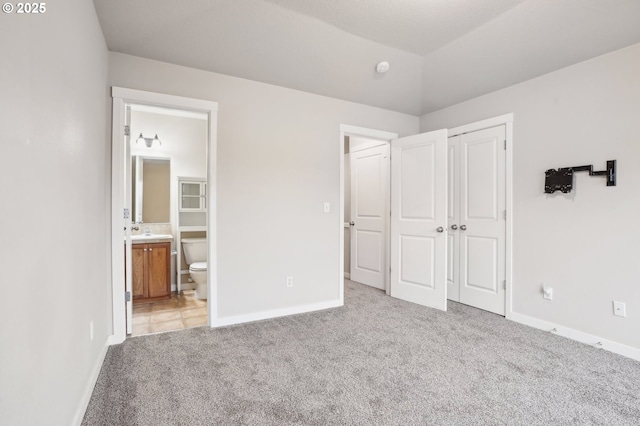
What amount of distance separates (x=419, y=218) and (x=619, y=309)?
6.08 feet

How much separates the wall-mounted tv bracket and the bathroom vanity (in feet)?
14.1

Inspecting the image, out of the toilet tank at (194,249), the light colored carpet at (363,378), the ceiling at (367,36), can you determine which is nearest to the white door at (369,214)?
the ceiling at (367,36)

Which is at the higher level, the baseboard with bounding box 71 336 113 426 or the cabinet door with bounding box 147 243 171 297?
the cabinet door with bounding box 147 243 171 297

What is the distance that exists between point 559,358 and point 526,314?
77 centimetres

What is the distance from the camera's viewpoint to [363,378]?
2004 millimetres

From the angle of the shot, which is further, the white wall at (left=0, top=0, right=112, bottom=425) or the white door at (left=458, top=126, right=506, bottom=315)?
the white door at (left=458, top=126, right=506, bottom=315)

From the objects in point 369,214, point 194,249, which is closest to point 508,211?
point 369,214

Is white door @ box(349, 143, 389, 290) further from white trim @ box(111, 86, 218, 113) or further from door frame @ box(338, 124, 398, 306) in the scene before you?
white trim @ box(111, 86, 218, 113)

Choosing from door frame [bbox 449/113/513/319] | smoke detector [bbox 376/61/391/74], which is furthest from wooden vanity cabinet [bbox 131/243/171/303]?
door frame [bbox 449/113/513/319]

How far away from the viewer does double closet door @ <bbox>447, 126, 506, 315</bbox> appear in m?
3.28

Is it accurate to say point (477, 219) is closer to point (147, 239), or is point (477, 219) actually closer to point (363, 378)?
point (363, 378)

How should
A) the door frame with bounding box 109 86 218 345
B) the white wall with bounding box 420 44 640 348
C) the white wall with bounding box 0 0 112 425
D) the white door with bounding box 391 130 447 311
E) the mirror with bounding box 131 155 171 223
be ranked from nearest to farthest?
the white wall with bounding box 0 0 112 425, the white wall with bounding box 420 44 640 348, the door frame with bounding box 109 86 218 345, the white door with bounding box 391 130 447 311, the mirror with bounding box 131 155 171 223

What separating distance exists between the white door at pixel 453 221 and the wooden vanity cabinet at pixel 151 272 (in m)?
3.58

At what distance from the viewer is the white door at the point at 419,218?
134 inches
